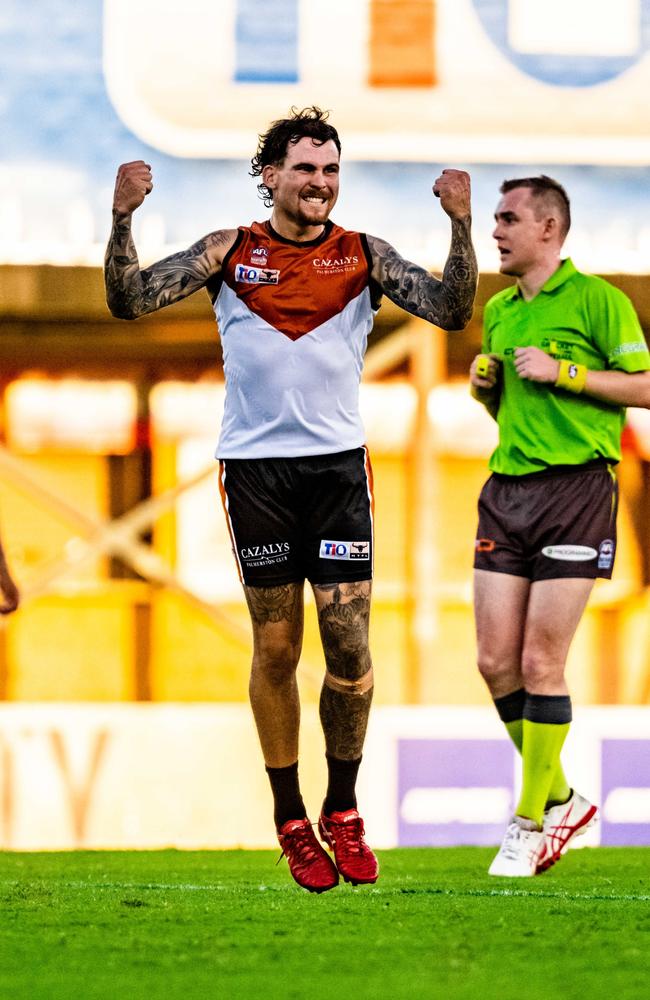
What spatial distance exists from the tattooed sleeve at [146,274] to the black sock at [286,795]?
1292 millimetres

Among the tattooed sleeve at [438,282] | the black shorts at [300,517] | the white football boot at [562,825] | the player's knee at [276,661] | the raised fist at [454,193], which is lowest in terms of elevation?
the white football boot at [562,825]

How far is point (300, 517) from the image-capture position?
530 centimetres

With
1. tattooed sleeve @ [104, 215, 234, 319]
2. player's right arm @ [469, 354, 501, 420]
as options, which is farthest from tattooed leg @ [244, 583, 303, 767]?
player's right arm @ [469, 354, 501, 420]

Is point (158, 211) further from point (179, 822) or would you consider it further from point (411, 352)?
point (179, 822)

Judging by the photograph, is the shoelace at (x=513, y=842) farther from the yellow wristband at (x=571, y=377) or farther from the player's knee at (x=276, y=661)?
the yellow wristband at (x=571, y=377)

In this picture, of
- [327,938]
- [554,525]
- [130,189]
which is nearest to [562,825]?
[554,525]

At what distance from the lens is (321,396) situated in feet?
17.2

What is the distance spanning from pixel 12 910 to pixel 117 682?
9875 millimetres

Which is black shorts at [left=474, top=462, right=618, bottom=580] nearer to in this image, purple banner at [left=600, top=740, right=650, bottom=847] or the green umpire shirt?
the green umpire shirt

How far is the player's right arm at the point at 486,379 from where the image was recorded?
617 centimetres

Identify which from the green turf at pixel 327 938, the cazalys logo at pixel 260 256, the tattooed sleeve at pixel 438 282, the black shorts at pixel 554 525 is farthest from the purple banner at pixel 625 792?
the cazalys logo at pixel 260 256

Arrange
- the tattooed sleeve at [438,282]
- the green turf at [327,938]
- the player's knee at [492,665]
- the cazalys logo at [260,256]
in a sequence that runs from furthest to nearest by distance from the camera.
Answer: the player's knee at [492,665] < the cazalys logo at [260,256] < the tattooed sleeve at [438,282] < the green turf at [327,938]

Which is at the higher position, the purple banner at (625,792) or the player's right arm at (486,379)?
the player's right arm at (486,379)

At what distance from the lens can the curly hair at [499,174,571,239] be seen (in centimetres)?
632
